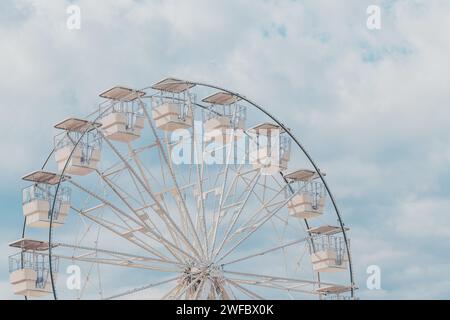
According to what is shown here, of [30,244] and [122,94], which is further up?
[122,94]

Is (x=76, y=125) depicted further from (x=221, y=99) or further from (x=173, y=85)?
(x=221, y=99)

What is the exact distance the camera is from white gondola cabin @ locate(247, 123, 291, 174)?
41500 millimetres

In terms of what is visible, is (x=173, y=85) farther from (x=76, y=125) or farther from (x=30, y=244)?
(x=30, y=244)

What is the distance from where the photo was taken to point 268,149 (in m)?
41.8

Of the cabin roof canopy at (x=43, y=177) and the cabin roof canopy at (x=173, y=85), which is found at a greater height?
the cabin roof canopy at (x=173, y=85)

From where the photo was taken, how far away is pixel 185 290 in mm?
38000

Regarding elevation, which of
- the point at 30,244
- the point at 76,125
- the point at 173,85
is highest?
the point at 173,85

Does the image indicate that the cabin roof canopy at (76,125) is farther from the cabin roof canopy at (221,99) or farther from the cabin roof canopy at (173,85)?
the cabin roof canopy at (221,99)

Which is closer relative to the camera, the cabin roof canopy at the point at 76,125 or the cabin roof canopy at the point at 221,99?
the cabin roof canopy at the point at 76,125

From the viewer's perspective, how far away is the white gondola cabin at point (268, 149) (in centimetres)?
4150

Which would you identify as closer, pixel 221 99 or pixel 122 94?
pixel 122 94

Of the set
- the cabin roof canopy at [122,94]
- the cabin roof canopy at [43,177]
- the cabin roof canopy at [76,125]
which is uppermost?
the cabin roof canopy at [122,94]

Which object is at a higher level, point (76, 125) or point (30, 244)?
point (76, 125)
